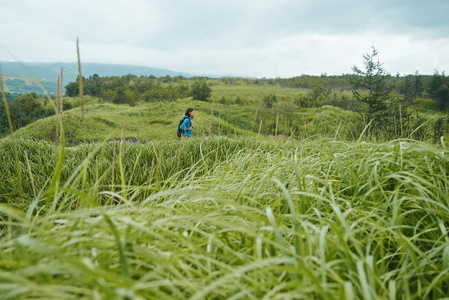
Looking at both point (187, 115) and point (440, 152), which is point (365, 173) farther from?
point (187, 115)

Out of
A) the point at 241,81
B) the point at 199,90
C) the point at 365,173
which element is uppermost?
the point at 241,81

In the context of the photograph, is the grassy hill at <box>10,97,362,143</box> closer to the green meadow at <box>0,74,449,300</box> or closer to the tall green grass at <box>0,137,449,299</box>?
the green meadow at <box>0,74,449,300</box>

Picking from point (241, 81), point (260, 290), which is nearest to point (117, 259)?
point (260, 290)

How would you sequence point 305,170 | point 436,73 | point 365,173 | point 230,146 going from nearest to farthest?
point 365,173 < point 305,170 < point 230,146 < point 436,73

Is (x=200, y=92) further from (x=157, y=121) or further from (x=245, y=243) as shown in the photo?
(x=245, y=243)

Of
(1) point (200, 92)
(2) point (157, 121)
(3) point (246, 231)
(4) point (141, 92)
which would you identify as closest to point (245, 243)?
(3) point (246, 231)

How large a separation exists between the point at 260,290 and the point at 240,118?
17819 millimetres

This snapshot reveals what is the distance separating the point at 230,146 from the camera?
5.31m

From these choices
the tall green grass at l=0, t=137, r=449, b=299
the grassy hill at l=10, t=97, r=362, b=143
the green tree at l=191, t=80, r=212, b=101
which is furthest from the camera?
the green tree at l=191, t=80, r=212, b=101

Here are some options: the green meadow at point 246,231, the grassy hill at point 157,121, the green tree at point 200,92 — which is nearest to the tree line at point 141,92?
the green tree at point 200,92

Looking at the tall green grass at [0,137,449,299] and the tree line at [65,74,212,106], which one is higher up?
the tree line at [65,74,212,106]

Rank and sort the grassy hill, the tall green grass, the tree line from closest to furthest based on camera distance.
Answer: the tall green grass, the grassy hill, the tree line

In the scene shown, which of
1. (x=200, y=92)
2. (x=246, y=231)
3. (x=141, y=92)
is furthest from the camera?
(x=141, y=92)

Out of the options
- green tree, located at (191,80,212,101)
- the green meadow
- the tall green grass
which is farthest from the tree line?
the tall green grass
